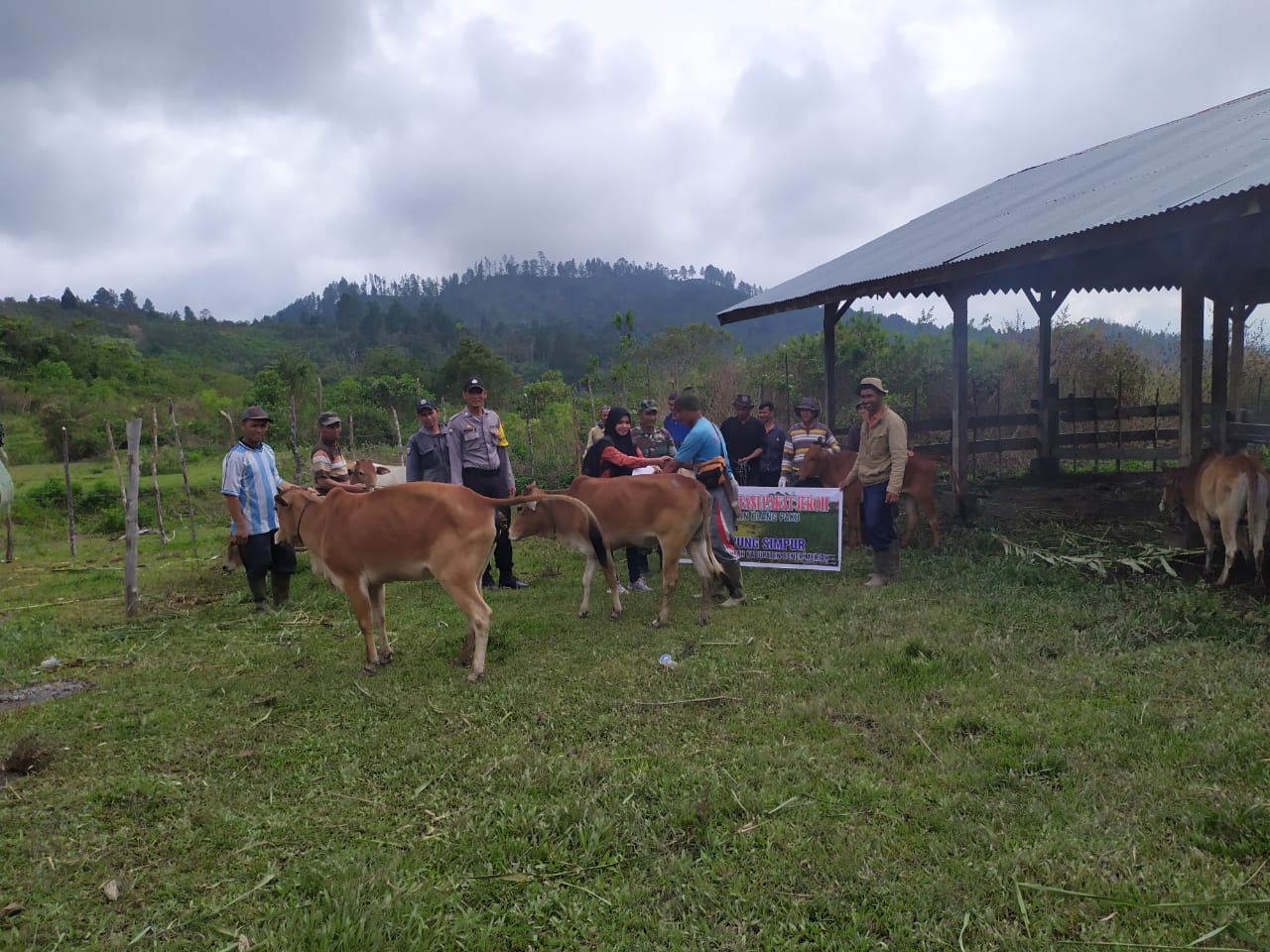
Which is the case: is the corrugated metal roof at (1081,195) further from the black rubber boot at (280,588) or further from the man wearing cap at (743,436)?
the black rubber boot at (280,588)

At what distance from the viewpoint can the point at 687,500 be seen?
653 centimetres

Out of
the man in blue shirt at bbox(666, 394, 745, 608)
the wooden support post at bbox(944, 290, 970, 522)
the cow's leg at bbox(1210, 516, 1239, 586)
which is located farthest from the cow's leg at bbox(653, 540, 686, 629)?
the wooden support post at bbox(944, 290, 970, 522)

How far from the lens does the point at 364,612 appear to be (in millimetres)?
5582

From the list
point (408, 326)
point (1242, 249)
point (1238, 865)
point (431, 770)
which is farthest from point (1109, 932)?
point (408, 326)

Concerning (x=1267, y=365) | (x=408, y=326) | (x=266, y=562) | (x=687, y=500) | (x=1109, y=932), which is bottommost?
(x=1109, y=932)

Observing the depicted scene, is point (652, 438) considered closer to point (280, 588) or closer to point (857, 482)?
point (857, 482)

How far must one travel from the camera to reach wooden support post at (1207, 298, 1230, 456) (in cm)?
863

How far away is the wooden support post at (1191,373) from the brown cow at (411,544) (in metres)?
6.80

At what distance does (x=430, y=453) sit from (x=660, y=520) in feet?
8.30

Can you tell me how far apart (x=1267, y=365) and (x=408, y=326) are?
65.3 meters

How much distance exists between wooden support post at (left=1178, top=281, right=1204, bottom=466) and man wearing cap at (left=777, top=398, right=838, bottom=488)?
3479 millimetres

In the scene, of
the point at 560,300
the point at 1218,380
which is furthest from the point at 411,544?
the point at 560,300

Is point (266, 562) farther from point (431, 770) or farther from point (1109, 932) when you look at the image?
point (1109, 932)

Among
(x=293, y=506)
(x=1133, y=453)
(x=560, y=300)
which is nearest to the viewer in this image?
Answer: (x=293, y=506)
